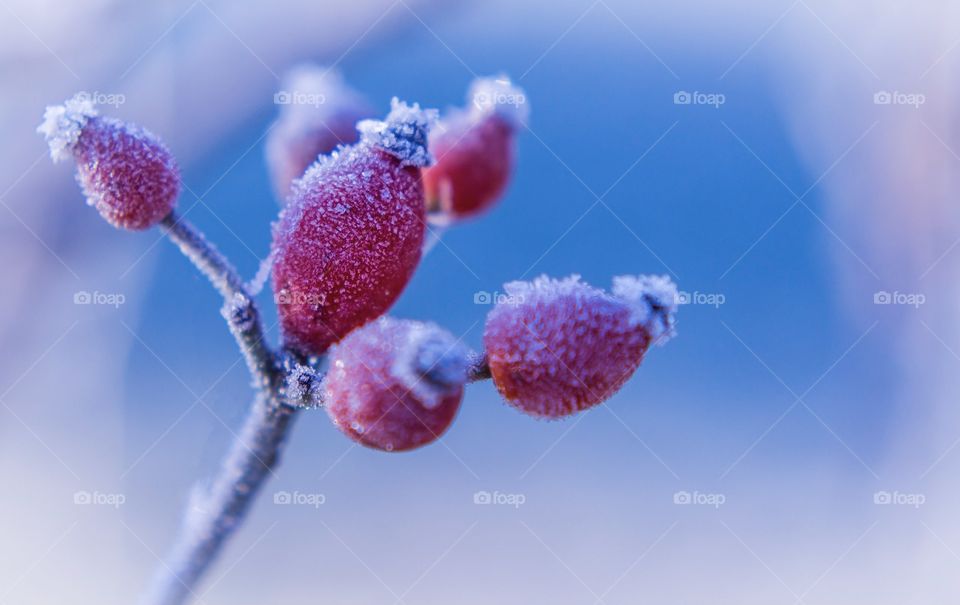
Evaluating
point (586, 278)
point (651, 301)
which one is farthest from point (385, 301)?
point (586, 278)

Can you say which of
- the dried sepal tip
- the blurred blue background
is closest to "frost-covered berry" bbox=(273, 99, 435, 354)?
the dried sepal tip

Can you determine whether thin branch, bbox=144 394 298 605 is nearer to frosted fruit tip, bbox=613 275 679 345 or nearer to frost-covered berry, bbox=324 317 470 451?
frost-covered berry, bbox=324 317 470 451

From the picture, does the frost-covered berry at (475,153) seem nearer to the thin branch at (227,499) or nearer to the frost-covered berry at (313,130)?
the frost-covered berry at (313,130)

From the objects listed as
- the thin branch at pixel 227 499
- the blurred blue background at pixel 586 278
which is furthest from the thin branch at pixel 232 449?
the blurred blue background at pixel 586 278

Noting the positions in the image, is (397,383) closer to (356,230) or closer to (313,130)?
(356,230)

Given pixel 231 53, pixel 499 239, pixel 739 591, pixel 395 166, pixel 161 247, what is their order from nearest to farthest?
pixel 395 166 < pixel 231 53 < pixel 161 247 < pixel 739 591 < pixel 499 239

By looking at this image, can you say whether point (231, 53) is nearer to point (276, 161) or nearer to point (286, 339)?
point (276, 161)

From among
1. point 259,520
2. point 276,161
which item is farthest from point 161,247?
point 276,161
